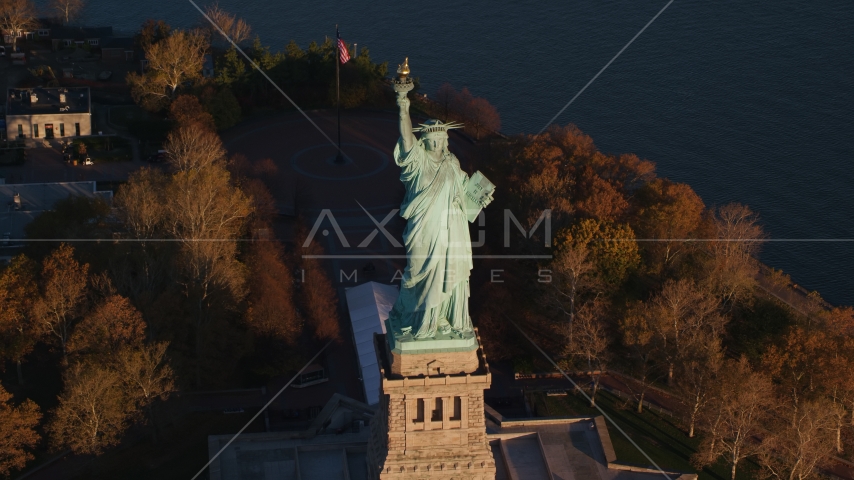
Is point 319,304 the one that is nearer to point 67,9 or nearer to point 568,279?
point 568,279

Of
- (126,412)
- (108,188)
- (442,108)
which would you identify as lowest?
(126,412)

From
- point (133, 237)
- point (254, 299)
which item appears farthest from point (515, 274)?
point (133, 237)

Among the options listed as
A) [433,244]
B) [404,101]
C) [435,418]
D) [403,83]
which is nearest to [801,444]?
[435,418]

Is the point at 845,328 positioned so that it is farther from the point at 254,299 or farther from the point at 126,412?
the point at 126,412

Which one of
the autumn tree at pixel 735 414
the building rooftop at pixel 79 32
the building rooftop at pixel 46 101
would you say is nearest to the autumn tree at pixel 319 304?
the autumn tree at pixel 735 414

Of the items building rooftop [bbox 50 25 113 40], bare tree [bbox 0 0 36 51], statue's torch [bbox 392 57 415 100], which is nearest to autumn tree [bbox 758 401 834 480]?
statue's torch [bbox 392 57 415 100]

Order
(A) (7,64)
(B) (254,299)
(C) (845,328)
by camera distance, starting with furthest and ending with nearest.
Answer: (A) (7,64), (B) (254,299), (C) (845,328)
